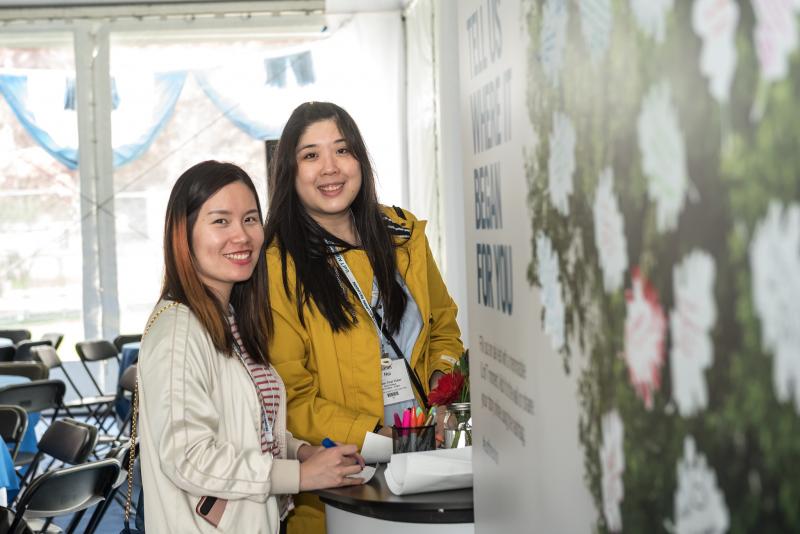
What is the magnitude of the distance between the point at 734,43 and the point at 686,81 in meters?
0.08

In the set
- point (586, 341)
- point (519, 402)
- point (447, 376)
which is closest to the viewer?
point (586, 341)

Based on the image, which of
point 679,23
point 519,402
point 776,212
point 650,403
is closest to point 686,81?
point 679,23

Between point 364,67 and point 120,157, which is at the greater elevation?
point 364,67

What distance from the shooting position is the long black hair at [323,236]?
2168mm

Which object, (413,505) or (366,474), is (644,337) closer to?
(413,505)

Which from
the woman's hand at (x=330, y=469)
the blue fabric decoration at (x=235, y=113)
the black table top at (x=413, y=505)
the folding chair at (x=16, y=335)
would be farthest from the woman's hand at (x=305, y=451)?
the blue fabric decoration at (x=235, y=113)

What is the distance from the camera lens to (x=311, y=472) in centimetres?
184

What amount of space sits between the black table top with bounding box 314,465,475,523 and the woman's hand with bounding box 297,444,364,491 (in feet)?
0.18

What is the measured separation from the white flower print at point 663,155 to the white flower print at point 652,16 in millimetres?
40

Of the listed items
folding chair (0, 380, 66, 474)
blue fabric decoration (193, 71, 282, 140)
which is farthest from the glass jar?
blue fabric decoration (193, 71, 282, 140)

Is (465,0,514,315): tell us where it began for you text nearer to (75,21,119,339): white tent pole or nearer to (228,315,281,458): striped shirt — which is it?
(228,315,281,458): striped shirt

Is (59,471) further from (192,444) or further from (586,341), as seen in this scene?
(586,341)

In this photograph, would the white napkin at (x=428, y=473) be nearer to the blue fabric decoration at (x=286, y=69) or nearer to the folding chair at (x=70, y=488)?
the folding chair at (x=70, y=488)

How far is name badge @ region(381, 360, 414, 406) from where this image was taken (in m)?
2.21
